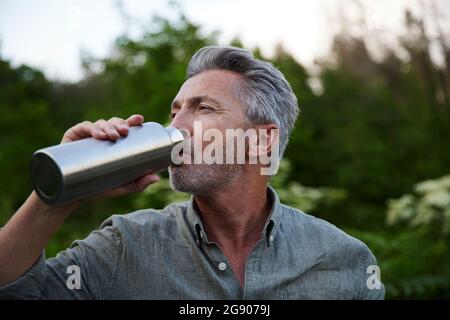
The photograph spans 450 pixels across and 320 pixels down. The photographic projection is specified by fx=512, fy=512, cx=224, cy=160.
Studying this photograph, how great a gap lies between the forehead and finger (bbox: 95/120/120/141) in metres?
0.56

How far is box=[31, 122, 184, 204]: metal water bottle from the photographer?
1.34 metres

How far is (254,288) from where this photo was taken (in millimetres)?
1819

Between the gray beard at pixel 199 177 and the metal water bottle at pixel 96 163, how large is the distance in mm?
232

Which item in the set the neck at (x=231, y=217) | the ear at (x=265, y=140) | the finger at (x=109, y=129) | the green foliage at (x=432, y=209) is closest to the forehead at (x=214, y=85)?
the ear at (x=265, y=140)

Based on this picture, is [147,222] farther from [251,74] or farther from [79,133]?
[251,74]

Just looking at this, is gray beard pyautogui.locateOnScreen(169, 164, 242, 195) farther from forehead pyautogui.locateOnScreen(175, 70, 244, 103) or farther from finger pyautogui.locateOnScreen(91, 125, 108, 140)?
finger pyautogui.locateOnScreen(91, 125, 108, 140)

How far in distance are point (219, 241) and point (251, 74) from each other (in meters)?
0.70

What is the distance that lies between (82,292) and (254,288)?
593 mm

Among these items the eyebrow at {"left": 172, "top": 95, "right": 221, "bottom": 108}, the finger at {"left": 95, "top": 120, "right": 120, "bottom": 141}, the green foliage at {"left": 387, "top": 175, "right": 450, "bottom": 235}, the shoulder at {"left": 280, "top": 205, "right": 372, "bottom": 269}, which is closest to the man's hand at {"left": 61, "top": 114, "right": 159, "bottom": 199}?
the finger at {"left": 95, "top": 120, "right": 120, "bottom": 141}

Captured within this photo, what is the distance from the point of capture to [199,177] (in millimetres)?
1887

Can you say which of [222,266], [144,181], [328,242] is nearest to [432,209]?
[328,242]

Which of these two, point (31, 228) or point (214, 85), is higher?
point (214, 85)
